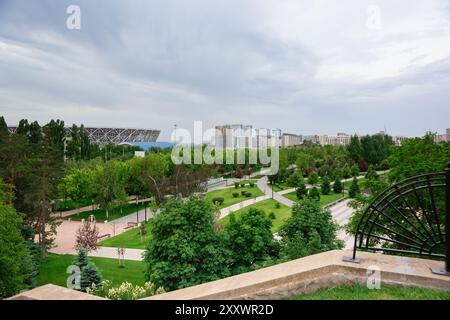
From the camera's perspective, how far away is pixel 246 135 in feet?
228

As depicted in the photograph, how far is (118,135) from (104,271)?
106 m

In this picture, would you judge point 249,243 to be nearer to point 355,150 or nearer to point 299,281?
point 299,281

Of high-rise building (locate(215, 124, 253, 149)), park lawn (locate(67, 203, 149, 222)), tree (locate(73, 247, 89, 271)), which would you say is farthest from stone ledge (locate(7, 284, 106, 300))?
Result: high-rise building (locate(215, 124, 253, 149))

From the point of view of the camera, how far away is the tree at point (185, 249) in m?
8.81

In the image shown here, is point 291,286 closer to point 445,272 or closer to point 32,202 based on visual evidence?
point 445,272

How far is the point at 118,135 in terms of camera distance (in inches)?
4584

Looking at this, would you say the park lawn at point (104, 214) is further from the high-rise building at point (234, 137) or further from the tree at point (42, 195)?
the high-rise building at point (234, 137)

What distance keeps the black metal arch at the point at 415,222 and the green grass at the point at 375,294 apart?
1.31 ft

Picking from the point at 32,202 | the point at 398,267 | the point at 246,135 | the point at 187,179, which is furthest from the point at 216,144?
the point at 398,267

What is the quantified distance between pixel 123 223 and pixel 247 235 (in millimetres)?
22434

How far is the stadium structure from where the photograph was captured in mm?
108062

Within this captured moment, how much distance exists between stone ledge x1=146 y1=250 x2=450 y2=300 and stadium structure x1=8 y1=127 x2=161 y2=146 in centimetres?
10082

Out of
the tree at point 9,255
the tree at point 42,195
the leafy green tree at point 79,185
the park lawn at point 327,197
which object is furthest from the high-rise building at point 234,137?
the tree at point 9,255

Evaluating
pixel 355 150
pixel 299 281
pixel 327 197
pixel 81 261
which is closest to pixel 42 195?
pixel 81 261
